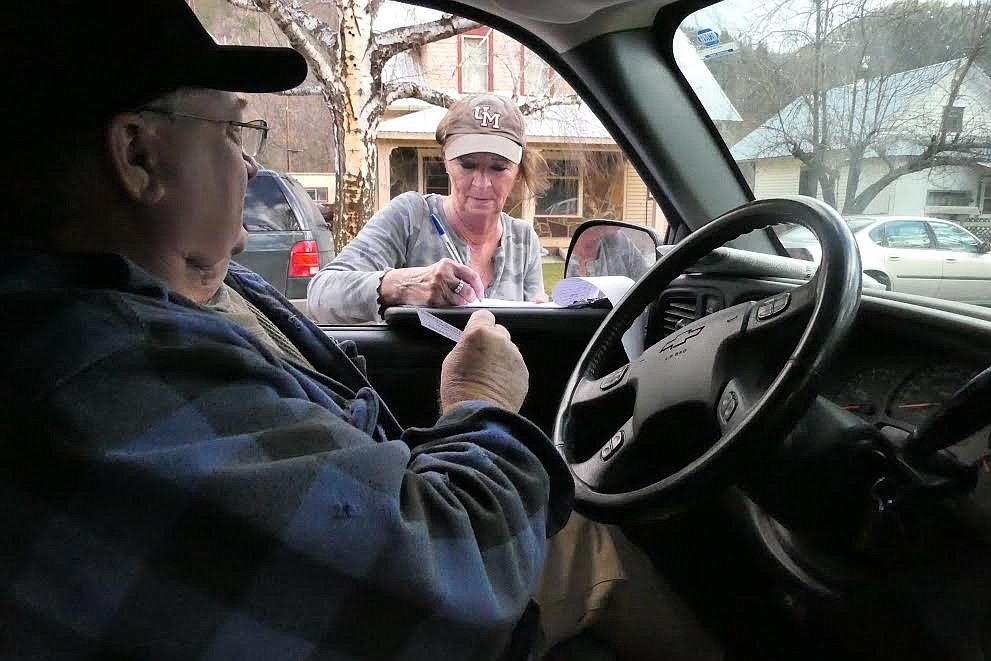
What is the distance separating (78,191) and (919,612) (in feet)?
4.66

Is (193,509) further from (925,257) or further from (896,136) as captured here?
Answer: (896,136)

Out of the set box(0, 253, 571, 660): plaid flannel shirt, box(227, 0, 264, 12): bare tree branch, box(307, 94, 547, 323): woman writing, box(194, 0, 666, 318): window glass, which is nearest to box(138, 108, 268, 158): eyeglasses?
box(0, 253, 571, 660): plaid flannel shirt

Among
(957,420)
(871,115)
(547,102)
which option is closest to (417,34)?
(547,102)

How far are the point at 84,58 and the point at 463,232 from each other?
1.80 metres

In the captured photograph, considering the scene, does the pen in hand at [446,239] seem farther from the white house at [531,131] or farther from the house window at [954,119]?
the house window at [954,119]

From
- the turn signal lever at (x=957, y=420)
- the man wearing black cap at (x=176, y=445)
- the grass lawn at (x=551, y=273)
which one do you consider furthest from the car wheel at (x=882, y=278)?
the grass lawn at (x=551, y=273)

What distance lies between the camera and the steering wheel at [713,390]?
113cm

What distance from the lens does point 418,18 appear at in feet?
7.53

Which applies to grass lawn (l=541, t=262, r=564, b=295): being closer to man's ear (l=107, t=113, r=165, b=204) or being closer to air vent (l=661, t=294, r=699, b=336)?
air vent (l=661, t=294, r=699, b=336)

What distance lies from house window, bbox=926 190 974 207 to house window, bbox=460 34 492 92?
4.06 feet

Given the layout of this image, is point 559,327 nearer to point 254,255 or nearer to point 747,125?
point 747,125

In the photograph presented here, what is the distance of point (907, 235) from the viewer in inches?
68.1

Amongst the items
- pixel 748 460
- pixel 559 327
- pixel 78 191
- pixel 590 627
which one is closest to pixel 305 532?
pixel 78 191

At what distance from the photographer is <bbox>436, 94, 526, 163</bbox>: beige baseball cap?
2.57m
